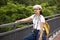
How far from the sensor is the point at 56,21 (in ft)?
44.2

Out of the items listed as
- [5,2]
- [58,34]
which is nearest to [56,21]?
[58,34]

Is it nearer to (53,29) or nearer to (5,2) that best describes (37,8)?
(53,29)

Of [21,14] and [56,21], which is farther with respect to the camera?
[21,14]

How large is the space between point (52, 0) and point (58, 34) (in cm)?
1524

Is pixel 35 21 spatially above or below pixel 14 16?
above

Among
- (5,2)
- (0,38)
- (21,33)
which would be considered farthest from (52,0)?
(0,38)

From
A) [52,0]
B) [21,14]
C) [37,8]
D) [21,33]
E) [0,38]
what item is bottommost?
[52,0]

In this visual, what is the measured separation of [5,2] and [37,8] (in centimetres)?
1059

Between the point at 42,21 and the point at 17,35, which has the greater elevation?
the point at 42,21

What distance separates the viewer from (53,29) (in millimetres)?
12547

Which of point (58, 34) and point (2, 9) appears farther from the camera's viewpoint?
point (2, 9)

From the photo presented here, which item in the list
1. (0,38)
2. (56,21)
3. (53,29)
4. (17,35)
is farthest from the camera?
(56,21)

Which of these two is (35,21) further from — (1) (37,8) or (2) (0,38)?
(2) (0,38)

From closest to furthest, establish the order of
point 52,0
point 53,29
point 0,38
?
1. point 0,38
2. point 53,29
3. point 52,0
